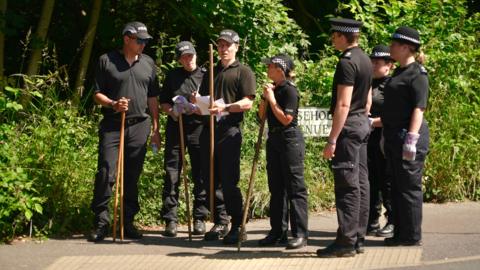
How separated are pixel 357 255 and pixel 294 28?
5626 millimetres

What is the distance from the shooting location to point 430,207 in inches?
484

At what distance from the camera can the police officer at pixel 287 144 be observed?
30.2 feet

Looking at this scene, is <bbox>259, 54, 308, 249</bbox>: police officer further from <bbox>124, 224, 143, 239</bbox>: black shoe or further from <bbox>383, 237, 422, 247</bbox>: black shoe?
<bbox>124, 224, 143, 239</bbox>: black shoe

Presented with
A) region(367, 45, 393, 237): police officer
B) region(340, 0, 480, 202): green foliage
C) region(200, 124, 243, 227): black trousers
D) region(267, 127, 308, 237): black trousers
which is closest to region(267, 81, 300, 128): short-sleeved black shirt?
region(267, 127, 308, 237): black trousers

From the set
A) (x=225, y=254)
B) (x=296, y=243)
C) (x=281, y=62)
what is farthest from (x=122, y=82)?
(x=296, y=243)

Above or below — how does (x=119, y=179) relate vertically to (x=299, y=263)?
above

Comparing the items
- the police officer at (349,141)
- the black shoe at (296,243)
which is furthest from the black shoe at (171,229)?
the police officer at (349,141)

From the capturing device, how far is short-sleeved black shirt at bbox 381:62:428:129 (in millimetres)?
9289

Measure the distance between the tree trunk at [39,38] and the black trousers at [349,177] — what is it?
6.00 m

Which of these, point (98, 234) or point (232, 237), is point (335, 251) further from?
point (98, 234)

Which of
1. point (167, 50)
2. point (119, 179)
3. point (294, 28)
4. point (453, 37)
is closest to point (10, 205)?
point (119, 179)

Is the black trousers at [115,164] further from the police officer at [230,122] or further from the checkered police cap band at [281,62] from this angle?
the checkered police cap band at [281,62]

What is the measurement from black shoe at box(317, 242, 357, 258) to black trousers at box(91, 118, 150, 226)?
2205mm

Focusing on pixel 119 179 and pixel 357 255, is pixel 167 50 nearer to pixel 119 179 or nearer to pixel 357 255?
pixel 119 179
